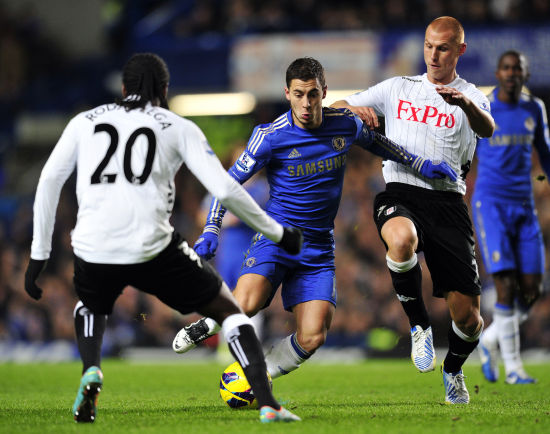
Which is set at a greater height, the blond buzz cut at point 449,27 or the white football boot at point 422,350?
the blond buzz cut at point 449,27

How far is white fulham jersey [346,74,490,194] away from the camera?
641 cm

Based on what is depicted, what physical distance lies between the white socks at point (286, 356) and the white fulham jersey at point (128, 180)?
167cm

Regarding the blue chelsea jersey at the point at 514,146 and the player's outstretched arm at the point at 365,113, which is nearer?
the player's outstretched arm at the point at 365,113

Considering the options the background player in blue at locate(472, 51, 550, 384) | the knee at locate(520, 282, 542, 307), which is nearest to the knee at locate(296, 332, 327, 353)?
the background player in blue at locate(472, 51, 550, 384)

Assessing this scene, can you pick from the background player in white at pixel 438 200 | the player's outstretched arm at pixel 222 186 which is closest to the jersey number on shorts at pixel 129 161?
the player's outstretched arm at pixel 222 186

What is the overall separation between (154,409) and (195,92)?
1158cm

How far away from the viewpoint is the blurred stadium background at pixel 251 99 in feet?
45.8

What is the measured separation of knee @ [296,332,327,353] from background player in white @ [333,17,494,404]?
67 cm

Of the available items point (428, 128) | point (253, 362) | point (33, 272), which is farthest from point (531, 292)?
point (33, 272)

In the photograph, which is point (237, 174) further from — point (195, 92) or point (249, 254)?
point (195, 92)

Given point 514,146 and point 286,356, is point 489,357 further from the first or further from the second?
point 286,356

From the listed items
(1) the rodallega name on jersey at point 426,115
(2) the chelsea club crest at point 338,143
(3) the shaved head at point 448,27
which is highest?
(3) the shaved head at point 448,27

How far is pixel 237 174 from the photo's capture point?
5996 mm

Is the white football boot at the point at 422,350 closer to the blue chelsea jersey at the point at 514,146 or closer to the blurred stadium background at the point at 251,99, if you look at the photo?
the blue chelsea jersey at the point at 514,146
